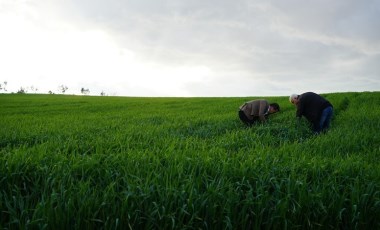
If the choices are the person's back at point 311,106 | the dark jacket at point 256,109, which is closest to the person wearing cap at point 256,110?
the dark jacket at point 256,109

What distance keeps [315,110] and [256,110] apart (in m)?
1.99

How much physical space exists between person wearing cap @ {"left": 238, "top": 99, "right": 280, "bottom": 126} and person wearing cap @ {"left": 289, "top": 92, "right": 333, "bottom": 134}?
85 centimetres

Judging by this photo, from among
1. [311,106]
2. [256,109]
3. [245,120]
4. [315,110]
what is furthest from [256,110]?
[315,110]

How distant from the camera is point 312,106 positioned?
9.62 metres

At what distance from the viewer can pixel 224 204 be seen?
10.1 feet

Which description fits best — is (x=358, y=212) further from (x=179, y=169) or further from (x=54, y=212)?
(x=54, y=212)

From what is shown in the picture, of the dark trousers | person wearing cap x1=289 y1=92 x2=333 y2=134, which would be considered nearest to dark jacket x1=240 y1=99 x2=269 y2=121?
the dark trousers

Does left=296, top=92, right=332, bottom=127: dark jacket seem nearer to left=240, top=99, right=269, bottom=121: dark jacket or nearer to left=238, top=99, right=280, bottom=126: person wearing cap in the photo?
left=238, top=99, right=280, bottom=126: person wearing cap

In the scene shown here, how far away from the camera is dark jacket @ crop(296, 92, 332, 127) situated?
9469 mm

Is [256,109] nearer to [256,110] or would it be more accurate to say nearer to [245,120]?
[256,110]

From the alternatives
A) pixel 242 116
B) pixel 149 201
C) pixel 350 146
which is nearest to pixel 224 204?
pixel 149 201

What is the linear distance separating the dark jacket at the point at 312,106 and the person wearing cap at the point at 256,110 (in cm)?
83

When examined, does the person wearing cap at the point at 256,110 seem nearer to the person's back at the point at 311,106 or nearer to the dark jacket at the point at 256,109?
the dark jacket at the point at 256,109

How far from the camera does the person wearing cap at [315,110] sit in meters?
9.45
